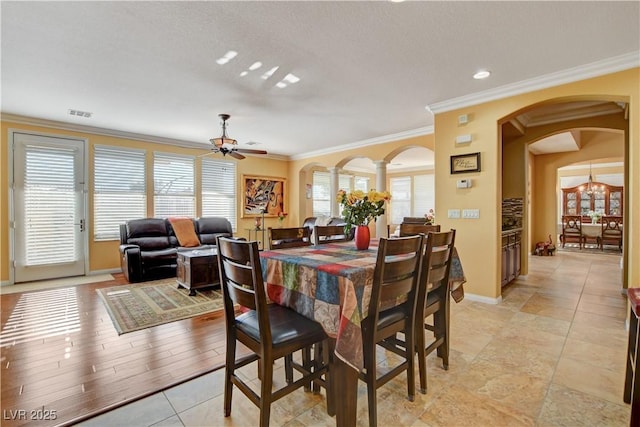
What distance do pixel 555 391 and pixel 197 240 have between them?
5.44m

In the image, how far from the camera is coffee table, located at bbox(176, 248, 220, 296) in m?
4.05

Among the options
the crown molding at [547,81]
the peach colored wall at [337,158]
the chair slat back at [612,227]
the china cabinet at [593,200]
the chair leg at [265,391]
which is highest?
the crown molding at [547,81]

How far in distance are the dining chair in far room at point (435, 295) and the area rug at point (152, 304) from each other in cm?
250

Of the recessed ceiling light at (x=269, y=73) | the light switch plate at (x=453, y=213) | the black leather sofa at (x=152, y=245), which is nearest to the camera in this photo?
the recessed ceiling light at (x=269, y=73)

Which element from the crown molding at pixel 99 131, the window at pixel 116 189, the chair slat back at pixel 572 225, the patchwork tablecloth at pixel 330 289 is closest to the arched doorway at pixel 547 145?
the chair slat back at pixel 572 225

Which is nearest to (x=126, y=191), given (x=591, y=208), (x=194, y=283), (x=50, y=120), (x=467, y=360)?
(x=50, y=120)

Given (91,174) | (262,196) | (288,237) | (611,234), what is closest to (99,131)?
(91,174)

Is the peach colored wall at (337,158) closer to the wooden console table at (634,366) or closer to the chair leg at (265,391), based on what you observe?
the wooden console table at (634,366)

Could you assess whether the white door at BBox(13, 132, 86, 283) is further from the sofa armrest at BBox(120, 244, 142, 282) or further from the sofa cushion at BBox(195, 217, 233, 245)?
the sofa cushion at BBox(195, 217, 233, 245)

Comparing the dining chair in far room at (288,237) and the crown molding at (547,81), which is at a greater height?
the crown molding at (547,81)

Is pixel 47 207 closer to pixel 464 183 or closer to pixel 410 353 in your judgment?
pixel 410 353

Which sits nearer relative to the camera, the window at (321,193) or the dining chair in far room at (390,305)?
the dining chair in far room at (390,305)

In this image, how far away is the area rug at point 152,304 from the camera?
317 cm

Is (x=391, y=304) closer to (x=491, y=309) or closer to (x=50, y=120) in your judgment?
(x=491, y=309)
